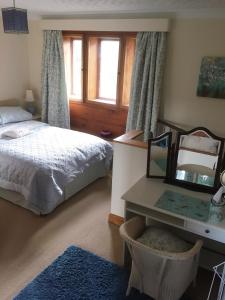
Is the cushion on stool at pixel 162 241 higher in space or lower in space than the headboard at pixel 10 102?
lower

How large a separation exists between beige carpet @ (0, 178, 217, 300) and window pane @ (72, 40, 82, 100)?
6.80 feet

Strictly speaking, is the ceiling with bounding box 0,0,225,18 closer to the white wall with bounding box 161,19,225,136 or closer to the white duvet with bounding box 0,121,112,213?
the white wall with bounding box 161,19,225,136

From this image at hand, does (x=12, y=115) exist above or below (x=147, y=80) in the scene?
below

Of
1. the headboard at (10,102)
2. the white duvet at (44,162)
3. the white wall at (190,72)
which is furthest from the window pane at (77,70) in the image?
the white wall at (190,72)

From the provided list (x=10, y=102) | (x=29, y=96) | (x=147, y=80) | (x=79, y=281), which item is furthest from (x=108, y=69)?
(x=79, y=281)

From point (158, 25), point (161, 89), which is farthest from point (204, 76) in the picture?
A: point (158, 25)

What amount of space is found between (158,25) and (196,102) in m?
1.08

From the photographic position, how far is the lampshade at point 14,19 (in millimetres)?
2428

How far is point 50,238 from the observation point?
8.54ft

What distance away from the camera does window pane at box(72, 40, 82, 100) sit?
172 inches

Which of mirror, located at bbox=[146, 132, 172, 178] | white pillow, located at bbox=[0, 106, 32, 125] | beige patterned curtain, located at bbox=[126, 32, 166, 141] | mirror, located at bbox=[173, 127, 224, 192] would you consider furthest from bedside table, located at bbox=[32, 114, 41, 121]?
mirror, located at bbox=[173, 127, 224, 192]

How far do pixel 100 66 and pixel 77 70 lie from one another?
17.5 inches

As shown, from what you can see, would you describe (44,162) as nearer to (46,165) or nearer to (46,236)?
(46,165)

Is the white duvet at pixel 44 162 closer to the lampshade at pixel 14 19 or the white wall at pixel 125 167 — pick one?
the white wall at pixel 125 167
